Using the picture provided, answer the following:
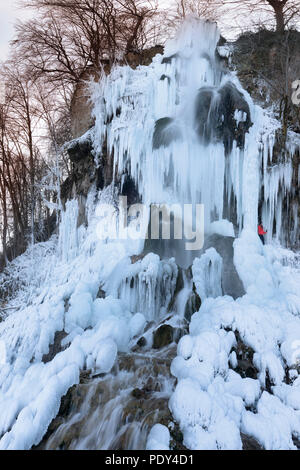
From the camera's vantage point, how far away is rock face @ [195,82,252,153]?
24.2 ft

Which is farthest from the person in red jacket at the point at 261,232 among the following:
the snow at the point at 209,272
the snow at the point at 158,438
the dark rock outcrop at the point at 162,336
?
the snow at the point at 158,438

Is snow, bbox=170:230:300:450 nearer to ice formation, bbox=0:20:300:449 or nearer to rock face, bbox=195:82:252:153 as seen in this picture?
ice formation, bbox=0:20:300:449

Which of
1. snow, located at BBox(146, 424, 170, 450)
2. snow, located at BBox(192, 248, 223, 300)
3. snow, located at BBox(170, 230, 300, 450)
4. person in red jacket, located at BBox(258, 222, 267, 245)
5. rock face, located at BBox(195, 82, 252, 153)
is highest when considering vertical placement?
rock face, located at BBox(195, 82, 252, 153)

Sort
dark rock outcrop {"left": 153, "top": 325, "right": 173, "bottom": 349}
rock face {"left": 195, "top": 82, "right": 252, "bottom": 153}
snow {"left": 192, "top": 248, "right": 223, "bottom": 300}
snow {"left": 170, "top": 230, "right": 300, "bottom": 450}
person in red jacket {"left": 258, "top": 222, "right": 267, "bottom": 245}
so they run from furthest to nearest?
rock face {"left": 195, "top": 82, "right": 252, "bottom": 153}
person in red jacket {"left": 258, "top": 222, "right": 267, "bottom": 245}
snow {"left": 192, "top": 248, "right": 223, "bottom": 300}
dark rock outcrop {"left": 153, "top": 325, "right": 173, "bottom": 349}
snow {"left": 170, "top": 230, "right": 300, "bottom": 450}

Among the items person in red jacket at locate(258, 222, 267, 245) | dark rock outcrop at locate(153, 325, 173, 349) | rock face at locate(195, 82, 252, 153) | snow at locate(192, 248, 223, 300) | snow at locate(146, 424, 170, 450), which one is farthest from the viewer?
rock face at locate(195, 82, 252, 153)

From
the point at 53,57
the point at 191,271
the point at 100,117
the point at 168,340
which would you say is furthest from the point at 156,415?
the point at 53,57

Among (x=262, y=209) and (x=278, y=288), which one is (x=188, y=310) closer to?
(x=278, y=288)

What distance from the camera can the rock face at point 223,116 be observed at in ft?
24.2

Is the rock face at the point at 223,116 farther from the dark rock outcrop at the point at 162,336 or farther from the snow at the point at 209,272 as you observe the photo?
the dark rock outcrop at the point at 162,336

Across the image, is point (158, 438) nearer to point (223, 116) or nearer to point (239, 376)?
point (239, 376)

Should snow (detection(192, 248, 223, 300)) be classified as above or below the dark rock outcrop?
above

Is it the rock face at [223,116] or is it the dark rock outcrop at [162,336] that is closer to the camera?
the dark rock outcrop at [162,336]

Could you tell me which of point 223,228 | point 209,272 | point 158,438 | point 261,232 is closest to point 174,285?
point 209,272

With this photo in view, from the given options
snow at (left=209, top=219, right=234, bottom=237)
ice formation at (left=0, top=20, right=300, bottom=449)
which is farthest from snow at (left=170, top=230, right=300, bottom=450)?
snow at (left=209, top=219, right=234, bottom=237)
